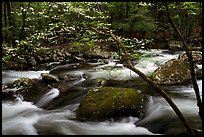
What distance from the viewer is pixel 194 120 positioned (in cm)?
673

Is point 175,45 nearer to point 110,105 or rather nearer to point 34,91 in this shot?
point 34,91

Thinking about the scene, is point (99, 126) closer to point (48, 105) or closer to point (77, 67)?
point (48, 105)

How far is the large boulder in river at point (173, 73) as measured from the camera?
10.0 meters

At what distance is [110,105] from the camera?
692cm

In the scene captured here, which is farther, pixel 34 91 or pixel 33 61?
pixel 33 61

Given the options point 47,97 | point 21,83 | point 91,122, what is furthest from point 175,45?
point 91,122

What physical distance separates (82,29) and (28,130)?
11.7ft

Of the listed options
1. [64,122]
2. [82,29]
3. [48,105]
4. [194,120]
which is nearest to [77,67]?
[48,105]

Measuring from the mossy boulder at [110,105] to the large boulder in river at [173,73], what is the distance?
2.87 metres

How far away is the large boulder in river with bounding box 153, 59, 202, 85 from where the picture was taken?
1004cm

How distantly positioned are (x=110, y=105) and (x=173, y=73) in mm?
4112

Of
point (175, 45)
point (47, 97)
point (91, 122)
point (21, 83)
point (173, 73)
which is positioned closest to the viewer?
point (91, 122)

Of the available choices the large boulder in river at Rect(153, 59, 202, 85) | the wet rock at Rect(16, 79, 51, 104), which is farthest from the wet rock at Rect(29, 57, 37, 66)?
the large boulder in river at Rect(153, 59, 202, 85)

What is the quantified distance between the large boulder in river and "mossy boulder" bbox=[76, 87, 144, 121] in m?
2.87
